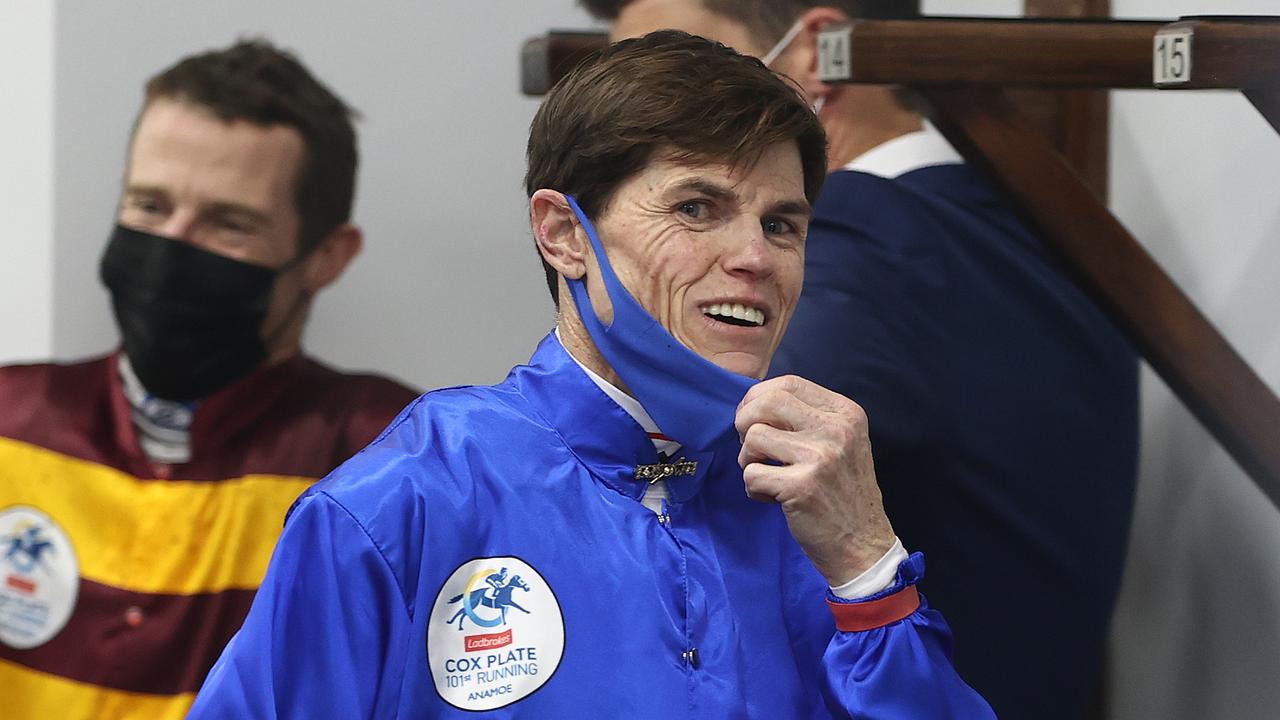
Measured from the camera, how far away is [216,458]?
2268 millimetres

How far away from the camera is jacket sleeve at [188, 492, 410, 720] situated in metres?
1.18

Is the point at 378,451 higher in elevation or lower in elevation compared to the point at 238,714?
higher

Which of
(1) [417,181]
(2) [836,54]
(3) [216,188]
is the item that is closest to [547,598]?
(2) [836,54]

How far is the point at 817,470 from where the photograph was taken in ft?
4.17

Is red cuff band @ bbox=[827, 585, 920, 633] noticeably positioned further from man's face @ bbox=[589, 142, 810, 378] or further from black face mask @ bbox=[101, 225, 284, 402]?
black face mask @ bbox=[101, 225, 284, 402]

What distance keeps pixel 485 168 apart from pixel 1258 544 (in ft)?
4.49

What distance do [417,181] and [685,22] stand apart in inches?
31.4

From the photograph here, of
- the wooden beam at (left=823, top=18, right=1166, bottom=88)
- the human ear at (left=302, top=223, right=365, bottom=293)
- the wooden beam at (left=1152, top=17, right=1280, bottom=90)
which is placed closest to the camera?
the wooden beam at (left=1152, top=17, right=1280, bottom=90)

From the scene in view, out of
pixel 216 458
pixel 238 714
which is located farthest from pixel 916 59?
pixel 216 458

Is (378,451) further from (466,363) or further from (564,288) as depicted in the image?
(466,363)

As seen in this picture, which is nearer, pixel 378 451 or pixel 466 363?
pixel 378 451

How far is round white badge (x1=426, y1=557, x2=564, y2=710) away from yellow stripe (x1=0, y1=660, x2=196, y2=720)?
1045 millimetres

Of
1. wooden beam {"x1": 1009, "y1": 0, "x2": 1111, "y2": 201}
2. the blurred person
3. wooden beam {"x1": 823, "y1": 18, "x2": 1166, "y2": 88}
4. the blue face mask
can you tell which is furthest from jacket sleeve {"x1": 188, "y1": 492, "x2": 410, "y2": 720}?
wooden beam {"x1": 1009, "y1": 0, "x2": 1111, "y2": 201}

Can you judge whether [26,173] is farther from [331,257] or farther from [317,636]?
[317,636]
